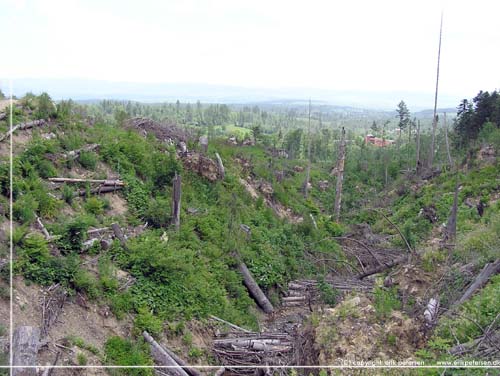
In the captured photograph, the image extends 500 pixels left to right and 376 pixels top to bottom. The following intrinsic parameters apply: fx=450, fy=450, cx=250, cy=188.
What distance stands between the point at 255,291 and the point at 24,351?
5236 mm

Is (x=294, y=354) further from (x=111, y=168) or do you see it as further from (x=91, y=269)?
(x=111, y=168)

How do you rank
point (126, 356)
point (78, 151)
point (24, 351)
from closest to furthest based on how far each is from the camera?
point (24, 351)
point (126, 356)
point (78, 151)

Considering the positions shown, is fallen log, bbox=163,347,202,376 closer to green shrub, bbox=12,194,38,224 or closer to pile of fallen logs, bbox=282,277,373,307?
green shrub, bbox=12,194,38,224

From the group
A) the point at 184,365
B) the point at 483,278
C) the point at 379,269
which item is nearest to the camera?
the point at 184,365

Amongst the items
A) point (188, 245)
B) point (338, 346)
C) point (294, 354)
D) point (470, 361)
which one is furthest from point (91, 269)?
point (470, 361)

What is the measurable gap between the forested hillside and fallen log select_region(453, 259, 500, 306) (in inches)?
0.8

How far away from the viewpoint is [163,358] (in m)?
6.13

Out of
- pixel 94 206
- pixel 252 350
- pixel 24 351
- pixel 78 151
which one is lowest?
pixel 252 350

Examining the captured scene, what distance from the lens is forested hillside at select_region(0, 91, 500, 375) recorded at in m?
5.65

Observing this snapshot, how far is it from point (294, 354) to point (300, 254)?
17.3 feet

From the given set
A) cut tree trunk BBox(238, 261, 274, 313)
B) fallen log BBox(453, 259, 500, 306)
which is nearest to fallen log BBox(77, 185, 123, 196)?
cut tree trunk BBox(238, 261, 274, 313)

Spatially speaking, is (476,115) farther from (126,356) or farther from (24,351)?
(24,351)

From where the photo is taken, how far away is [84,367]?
17.4 ft

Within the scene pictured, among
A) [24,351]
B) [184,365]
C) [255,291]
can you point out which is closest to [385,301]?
[184,365]
